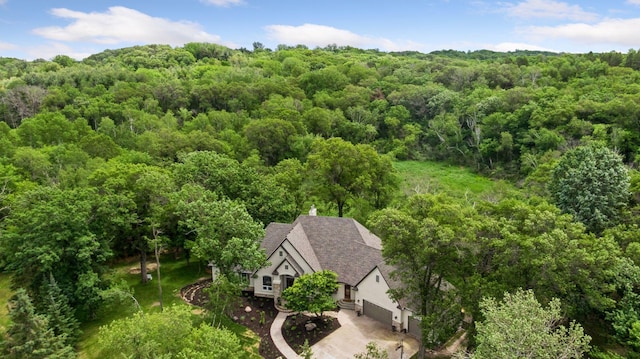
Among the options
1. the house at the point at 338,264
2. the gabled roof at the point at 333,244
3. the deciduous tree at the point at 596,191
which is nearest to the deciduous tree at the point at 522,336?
the house at the point at 338,264

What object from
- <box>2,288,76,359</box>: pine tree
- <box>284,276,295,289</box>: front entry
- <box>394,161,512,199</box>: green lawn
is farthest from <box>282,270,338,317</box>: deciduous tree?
<box>394,161,512,199</box>: green lawn

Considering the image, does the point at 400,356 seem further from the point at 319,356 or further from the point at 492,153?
the point at 492,153

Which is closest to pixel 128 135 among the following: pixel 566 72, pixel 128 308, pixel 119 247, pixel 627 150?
pixel 119 247

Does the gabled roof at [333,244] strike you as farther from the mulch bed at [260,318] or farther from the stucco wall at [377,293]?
the mulch bed at [260,318]

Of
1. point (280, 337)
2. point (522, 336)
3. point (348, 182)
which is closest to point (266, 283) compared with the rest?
point (280, 337)

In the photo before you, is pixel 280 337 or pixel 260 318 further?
pixel 260 318

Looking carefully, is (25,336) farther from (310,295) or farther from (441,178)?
(441,178)
